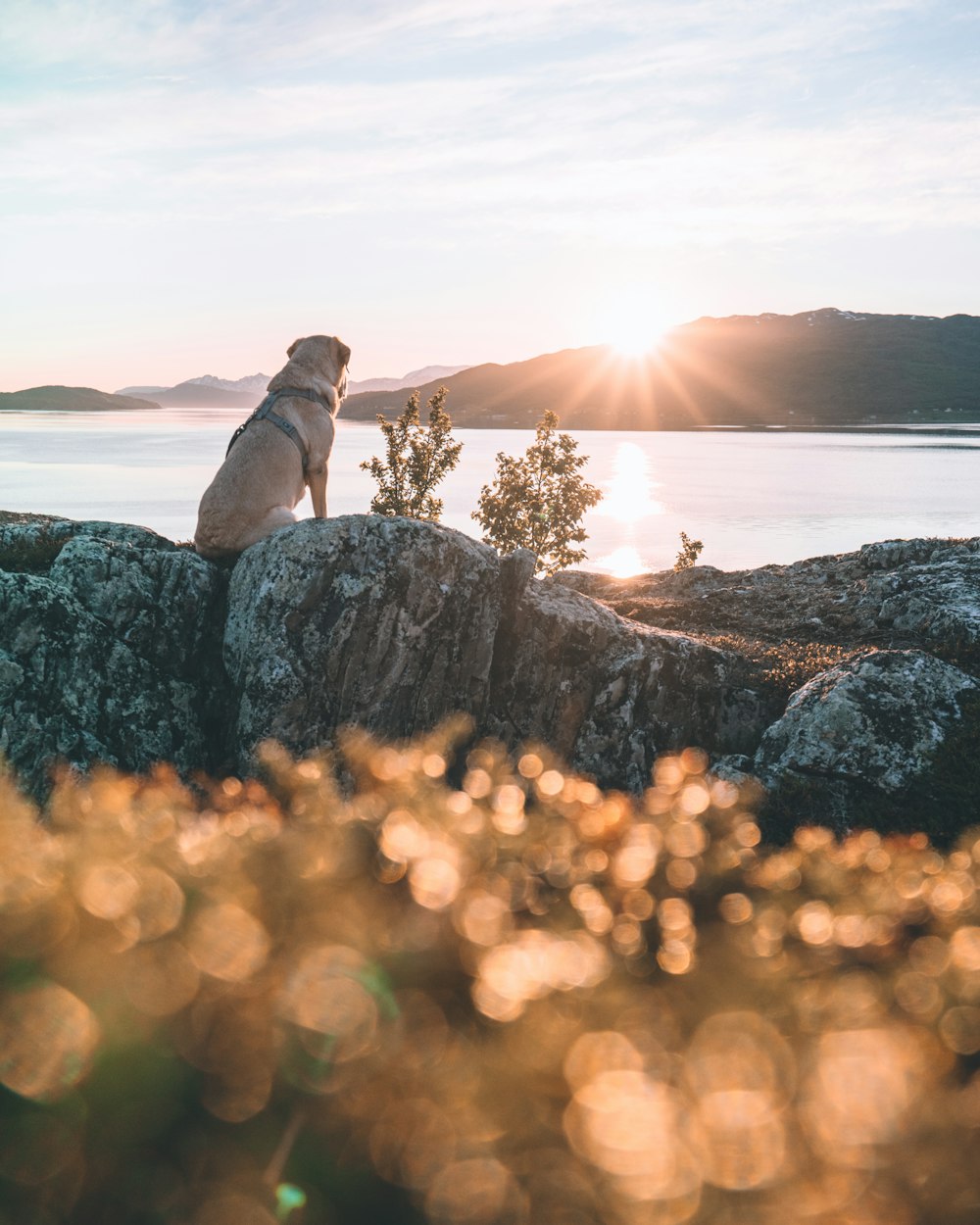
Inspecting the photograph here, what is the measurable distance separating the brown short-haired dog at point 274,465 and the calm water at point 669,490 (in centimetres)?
5142

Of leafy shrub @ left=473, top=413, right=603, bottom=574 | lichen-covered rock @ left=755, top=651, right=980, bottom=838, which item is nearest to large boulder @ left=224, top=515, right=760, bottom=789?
lichen-covered rock @ left=755, top=651, right=980, bottom=838

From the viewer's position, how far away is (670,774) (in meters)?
3.93

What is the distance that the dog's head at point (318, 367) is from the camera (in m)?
12.2

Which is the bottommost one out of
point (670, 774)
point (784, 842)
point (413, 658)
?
point (784, 842)

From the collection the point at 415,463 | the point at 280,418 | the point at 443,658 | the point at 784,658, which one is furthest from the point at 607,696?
the point at 415,463

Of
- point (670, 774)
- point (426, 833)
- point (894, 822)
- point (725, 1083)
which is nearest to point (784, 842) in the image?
point (894, 822)

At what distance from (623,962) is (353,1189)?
3.41 feet

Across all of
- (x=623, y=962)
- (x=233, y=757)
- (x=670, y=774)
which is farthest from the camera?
(x=233, y=757)

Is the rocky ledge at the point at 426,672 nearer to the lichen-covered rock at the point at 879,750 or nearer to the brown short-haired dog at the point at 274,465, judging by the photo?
the lichen-covered rock at the point at 879,750

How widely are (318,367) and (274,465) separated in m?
2.13

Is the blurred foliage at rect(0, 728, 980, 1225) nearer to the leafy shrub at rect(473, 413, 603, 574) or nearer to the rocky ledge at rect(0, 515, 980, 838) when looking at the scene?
the rocky ledge at rect(0, 515, 980, 838)

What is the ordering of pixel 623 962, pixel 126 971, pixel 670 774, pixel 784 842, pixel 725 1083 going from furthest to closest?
pixel 784 842 → pixel 670 774 → pixel 623 962 → pixel 126 971 → pixel 725 1083

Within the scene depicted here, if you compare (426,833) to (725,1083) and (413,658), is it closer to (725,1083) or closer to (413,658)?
(725,1083)

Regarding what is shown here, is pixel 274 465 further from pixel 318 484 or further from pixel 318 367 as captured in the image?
pixel 318 367
